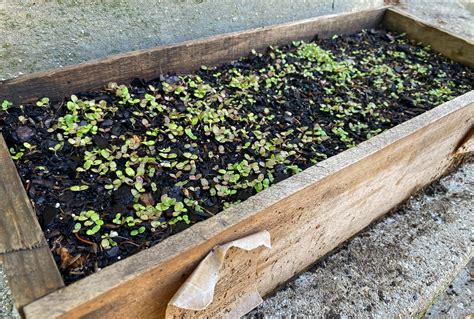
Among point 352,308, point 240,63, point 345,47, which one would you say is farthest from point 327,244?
point 345,47

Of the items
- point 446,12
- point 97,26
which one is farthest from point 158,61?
point 446,12

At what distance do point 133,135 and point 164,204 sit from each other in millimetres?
301

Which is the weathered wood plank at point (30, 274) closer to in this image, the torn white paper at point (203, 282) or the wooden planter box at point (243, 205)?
the wooden planter box at point (243, 205)

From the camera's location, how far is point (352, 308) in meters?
1.24

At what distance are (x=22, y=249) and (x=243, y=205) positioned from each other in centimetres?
45

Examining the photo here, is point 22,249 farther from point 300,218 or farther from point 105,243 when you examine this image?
point 300,218

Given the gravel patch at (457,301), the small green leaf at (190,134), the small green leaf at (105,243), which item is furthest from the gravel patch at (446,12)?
the small green leaf at (105,243)

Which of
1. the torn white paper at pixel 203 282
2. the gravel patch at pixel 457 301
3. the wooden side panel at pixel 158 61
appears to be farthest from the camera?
the gravel patch at pixel 457 301

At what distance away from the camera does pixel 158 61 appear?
1.44 m

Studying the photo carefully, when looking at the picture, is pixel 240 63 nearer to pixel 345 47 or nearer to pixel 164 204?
pixel 345 47

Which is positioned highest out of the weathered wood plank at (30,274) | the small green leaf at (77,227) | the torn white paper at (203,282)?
the weathered wood plank at (30,274)

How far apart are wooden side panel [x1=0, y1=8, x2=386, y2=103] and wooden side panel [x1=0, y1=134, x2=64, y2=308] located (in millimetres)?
393

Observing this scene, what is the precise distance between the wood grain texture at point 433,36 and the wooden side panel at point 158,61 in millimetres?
328

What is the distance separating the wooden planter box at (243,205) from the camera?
0.72 metres
